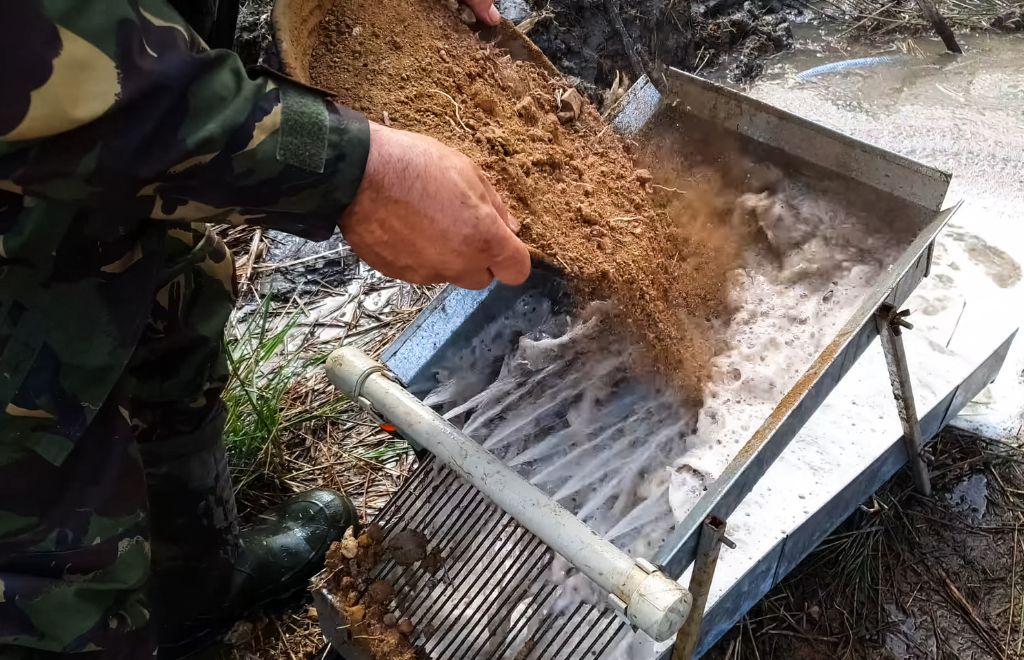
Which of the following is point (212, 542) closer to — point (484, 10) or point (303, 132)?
point (303, 132)

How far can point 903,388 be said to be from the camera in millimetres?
1743

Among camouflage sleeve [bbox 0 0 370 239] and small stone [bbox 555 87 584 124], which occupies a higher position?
camouflage sleeve [bbox 0 0 370 239]

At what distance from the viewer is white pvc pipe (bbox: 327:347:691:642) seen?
113cm

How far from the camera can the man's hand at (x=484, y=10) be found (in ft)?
5.50

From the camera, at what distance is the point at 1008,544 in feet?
6.66

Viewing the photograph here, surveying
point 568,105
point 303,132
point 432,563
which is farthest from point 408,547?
point 568,105

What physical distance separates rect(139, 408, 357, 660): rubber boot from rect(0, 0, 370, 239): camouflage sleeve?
2.42 ft

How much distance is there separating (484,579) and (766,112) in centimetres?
116

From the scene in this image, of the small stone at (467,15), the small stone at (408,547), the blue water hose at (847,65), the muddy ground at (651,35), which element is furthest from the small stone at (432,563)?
the blue water hose at (847,65)

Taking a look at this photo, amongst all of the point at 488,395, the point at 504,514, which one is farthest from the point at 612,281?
the point at 504,514

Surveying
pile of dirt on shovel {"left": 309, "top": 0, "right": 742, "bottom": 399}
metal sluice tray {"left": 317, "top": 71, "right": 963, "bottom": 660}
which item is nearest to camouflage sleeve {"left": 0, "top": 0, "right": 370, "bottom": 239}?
pile of dirt on shovel {"left": 309, "top": 0, "right": 742, "bottom": 399}

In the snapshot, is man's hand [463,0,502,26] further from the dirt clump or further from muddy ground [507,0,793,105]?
muddy ground [507,0,793,105]

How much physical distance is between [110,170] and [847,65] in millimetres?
3501

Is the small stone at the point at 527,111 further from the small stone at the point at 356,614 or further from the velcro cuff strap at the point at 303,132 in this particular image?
the small stone at the point at 356,614
